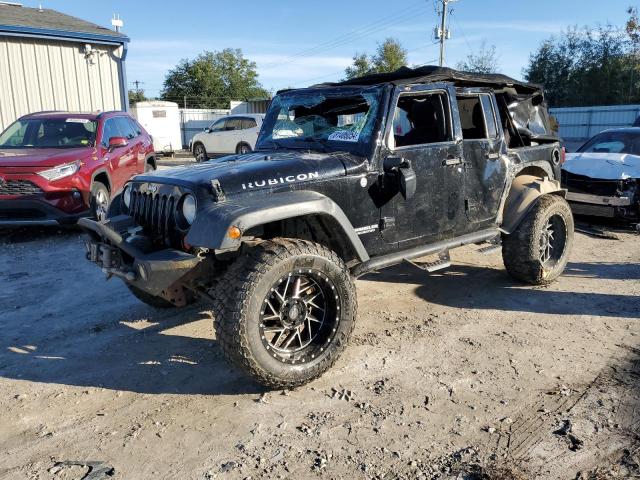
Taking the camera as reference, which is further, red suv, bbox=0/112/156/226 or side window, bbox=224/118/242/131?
→ side window, bbox=224/118/242/131

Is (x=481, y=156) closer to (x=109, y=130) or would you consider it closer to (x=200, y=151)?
(x=109, y=130)

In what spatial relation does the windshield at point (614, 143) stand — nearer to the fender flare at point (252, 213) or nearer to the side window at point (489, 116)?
the side window at point (489, 116)

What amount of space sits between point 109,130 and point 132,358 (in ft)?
19.5

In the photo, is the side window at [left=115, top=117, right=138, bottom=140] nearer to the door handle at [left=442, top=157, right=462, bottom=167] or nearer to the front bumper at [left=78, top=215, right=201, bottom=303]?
the front bumper at [left=78, top=215, right=201, bottom=303]

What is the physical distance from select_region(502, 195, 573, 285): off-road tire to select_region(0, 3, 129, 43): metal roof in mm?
12856

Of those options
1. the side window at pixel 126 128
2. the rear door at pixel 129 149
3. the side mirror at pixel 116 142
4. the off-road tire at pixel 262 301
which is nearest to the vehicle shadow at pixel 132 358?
the off-road tire at pixel 262 301

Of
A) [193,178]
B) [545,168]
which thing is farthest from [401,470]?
[545,168]

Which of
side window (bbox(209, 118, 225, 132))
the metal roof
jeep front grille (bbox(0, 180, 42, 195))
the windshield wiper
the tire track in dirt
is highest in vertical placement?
the metal roof

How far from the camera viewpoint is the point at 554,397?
11.3 feet

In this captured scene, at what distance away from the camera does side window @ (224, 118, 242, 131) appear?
1908 cm

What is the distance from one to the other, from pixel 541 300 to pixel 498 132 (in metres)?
1.66

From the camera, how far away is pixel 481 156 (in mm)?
4926

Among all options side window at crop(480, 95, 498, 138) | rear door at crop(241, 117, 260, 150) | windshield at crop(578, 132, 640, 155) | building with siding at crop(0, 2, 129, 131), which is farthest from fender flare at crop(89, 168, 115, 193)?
rear door at crop(241, 117, 260, 150)

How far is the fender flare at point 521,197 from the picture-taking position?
5301 millimetres
